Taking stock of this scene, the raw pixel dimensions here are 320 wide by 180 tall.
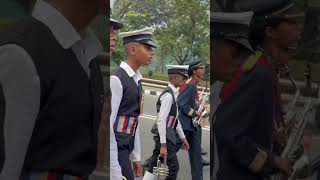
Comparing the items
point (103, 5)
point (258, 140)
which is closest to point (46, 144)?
point (103, 5)

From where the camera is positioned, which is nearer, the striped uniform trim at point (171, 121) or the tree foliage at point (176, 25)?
the striped uniform trim at point (171, 121)

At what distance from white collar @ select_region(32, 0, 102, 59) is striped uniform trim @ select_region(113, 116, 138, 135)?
1989 mm

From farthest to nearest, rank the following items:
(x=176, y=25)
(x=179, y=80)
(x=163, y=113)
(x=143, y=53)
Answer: (x=176, y=25) → (x=179, y=80) → (x=163, y=113) → (x=143, y=53)

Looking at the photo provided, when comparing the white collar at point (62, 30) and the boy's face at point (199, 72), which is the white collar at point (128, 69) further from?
the boy's face at point (199, 72)

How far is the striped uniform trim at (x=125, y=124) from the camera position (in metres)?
3.52

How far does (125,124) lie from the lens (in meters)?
3.55

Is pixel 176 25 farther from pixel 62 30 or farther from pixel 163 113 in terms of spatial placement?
pixel 62 30

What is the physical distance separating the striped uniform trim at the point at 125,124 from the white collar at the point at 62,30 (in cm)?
199

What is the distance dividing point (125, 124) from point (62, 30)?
2.11 metres

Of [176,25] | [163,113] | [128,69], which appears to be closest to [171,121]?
[163,113]

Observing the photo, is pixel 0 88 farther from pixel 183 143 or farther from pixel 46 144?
pixel 183 143

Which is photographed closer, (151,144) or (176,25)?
(151,144)

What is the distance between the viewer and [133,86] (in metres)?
3.52

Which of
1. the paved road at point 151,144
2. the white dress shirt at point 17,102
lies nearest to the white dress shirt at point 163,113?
the paved road at point 151,144
